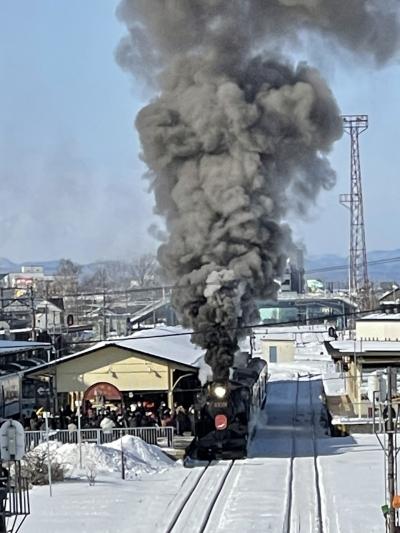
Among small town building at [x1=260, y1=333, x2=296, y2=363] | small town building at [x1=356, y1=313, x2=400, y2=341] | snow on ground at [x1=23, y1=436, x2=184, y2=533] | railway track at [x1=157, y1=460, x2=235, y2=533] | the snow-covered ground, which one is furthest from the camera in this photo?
small town building at [x1=260, y1=333, x2=296, y2=363]

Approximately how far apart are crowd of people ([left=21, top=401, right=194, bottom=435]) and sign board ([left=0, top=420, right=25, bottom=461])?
1243 centimetres

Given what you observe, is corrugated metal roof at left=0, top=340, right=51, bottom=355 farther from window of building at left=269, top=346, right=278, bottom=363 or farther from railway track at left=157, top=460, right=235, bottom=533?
window of building at left=269, top=346, right=278, bottom=363

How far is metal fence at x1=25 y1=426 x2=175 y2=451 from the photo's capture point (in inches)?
1024

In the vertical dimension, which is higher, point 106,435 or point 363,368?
point 363,368

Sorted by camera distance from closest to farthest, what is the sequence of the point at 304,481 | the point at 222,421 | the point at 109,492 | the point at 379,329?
1. the point at 109,492
2. the point at 304,481
3. the point at 222,421
4. the point at 379,329

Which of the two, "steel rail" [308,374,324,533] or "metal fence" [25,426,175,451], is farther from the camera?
"metal fence" [25,426,175,451]

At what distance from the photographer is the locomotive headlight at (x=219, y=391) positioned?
24.2 meters

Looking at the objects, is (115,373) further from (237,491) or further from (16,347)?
(237,491)

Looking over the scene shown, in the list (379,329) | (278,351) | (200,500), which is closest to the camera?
(200,500)

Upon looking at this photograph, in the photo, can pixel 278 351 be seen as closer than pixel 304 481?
No

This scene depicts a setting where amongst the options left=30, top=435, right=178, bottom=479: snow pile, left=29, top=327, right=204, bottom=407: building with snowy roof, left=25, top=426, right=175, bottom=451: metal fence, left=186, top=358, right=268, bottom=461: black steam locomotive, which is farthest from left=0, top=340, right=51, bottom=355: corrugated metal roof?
left=186, top=358, right=268, bottom=461: black steam locomotive

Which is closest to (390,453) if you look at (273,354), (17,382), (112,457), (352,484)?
(352,484)

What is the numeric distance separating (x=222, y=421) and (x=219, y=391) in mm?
704

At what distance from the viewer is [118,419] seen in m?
28.8
